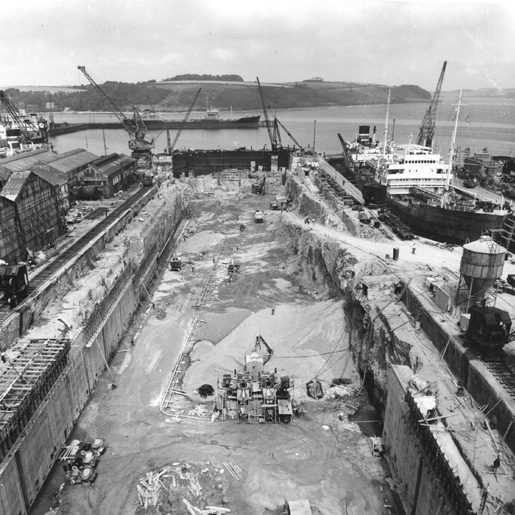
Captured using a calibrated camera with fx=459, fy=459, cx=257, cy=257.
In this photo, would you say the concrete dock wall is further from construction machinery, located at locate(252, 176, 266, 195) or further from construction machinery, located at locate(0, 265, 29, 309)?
construction machinery, located at locate(252, 176, 266, 195)

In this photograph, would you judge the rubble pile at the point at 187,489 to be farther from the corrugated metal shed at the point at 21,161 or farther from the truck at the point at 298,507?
the corrugated metal shed at the point at 21,161

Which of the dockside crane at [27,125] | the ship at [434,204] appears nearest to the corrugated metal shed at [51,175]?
the ship at [434,204]

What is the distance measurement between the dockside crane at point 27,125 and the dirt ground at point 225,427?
271 feet

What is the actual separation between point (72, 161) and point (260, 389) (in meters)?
51.0

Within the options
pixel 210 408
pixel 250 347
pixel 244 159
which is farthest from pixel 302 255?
pixel 244 159

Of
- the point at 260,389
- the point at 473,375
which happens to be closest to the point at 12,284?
the point at 260,389

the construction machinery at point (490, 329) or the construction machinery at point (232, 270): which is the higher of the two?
the construction machinery at point (490, 329)

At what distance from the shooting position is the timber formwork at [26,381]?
19719 millimetres

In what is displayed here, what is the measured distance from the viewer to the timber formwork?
19719mm

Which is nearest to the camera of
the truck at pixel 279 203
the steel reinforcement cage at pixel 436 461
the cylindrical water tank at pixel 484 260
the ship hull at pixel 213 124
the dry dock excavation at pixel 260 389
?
the steel reinforcement cage at pixel 436 461

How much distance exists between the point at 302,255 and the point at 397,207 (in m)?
11.5

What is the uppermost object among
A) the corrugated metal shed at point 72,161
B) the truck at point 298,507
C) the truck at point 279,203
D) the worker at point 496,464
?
the corrugated metal shed at point 72,161

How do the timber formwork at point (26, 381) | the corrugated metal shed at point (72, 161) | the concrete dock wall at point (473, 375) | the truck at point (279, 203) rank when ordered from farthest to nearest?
the truck at point (279, 203) → the corrugated metal shed at point (72, 161) → the timber formwork at point (26, 381) → the concrete dock wall at point (473, 375)

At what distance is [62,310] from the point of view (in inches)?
1235
